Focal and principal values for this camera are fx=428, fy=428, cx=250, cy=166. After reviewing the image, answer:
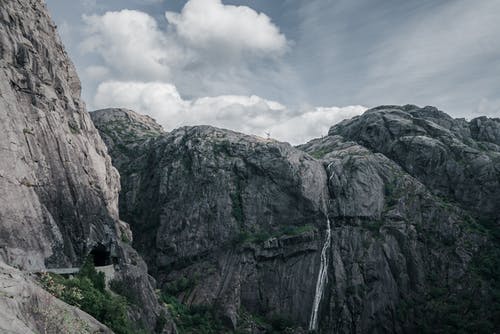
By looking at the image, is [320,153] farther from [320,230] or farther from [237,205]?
[237,205]

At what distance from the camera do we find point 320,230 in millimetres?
93250

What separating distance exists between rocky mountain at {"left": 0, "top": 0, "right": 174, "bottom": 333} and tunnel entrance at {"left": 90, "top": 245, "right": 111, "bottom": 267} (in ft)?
0.46

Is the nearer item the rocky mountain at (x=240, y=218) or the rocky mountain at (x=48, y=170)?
the rocky mountain at (x=48, y=170)

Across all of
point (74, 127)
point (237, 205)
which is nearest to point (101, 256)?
point (74, 127)

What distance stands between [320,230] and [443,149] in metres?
39.3

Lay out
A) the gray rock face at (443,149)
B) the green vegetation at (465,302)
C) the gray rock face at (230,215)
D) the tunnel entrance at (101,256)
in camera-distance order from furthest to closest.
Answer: the gray rock face at (443,149), the gray rock face at (230,215), the green vegetation at (465,302), the tunnel entrance at (101,256)

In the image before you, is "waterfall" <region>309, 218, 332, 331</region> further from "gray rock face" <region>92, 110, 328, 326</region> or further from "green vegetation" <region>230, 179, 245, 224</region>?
"green vegetation" <region>230, 179, 245, 224</region>

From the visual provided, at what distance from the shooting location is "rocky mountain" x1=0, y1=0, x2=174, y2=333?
48.1 metres

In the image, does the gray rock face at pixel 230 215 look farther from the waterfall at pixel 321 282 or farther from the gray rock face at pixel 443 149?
the gray rock face at pixel 443 149

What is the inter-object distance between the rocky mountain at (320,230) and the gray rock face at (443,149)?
36 centimetres

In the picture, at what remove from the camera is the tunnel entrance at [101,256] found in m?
60.1

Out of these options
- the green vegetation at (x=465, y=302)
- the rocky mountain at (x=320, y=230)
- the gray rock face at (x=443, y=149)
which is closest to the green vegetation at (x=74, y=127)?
the rocky mountain at (x=320, y=230)

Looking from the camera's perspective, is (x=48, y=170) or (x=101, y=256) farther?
(x=101, y=256)

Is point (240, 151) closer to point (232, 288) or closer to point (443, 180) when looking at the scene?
point (232, 288)
